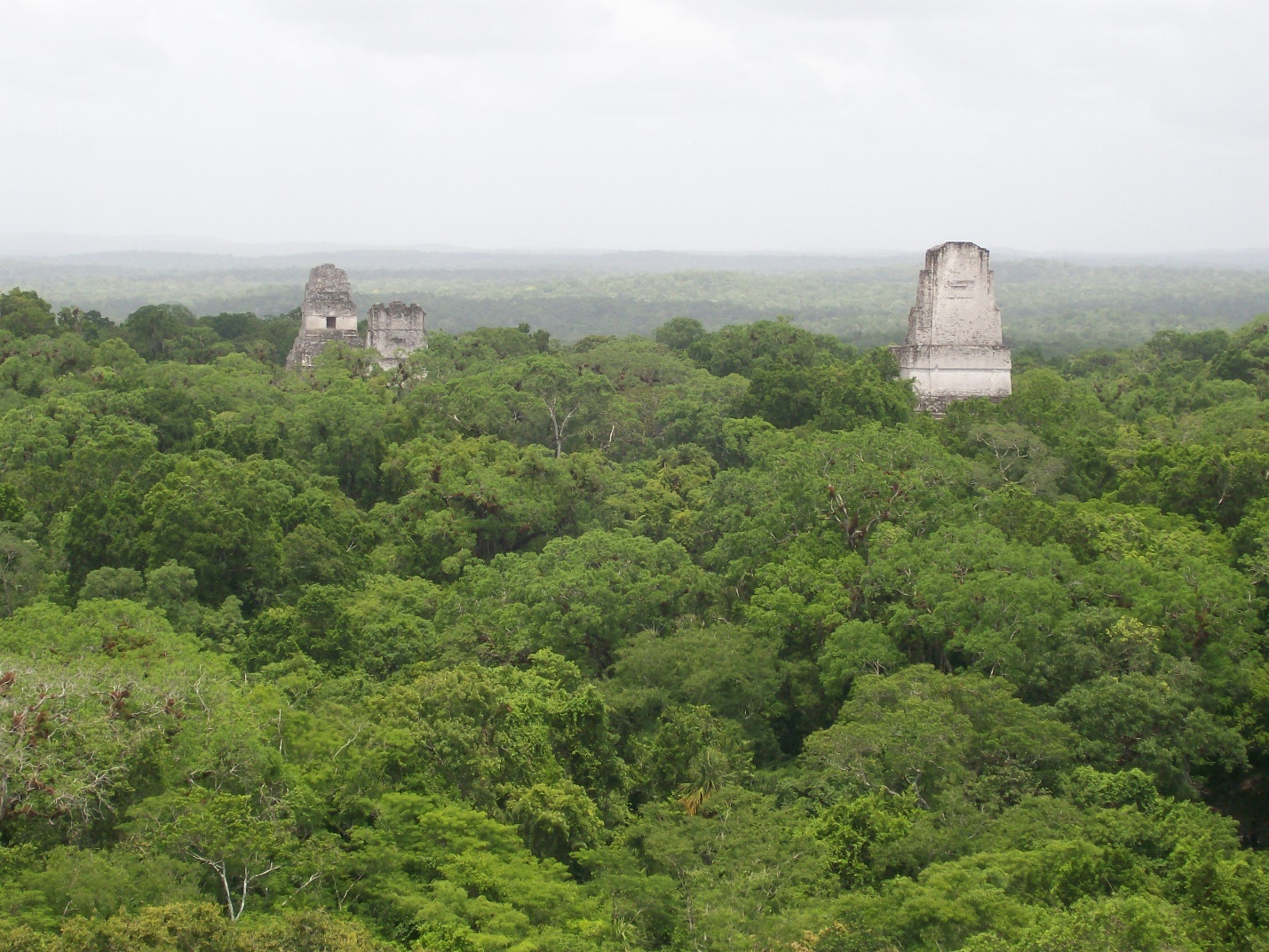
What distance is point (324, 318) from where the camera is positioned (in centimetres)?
3862

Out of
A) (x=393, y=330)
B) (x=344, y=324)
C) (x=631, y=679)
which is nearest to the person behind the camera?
(x=631, y=679)

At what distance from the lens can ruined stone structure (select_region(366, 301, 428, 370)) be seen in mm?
37719

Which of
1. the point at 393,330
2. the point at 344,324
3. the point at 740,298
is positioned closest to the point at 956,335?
the point at 393,330

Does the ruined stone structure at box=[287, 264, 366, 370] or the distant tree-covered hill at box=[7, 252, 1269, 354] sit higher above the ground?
the ruined stone structure at box=[287, 264, 366, 370]

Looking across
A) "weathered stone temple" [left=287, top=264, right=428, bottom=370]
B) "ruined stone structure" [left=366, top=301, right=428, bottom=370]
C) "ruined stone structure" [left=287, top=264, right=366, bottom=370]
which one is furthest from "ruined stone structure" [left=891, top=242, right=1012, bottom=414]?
"ruined stone structure" [left=287, top=264, right=366, bottom=370]

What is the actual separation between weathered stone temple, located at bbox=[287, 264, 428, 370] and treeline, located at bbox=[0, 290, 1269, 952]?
10.4 meters

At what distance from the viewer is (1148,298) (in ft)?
455

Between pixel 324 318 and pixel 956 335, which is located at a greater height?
pixel 956 335

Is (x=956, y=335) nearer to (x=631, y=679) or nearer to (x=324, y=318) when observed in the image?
(x=631, y=679)

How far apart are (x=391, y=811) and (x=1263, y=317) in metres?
46.3

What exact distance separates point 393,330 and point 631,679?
72.9ft

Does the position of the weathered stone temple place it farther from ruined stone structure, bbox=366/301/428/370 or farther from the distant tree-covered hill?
the distant tree-covered hill

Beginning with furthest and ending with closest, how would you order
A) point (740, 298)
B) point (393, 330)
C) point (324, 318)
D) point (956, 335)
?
point (740, 298)
point (324, 318)
point (393, 330)
point (956, 335)

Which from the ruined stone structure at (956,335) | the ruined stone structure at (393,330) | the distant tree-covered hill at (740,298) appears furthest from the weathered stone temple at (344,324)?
the distant tree-covered hill at (740,298)
